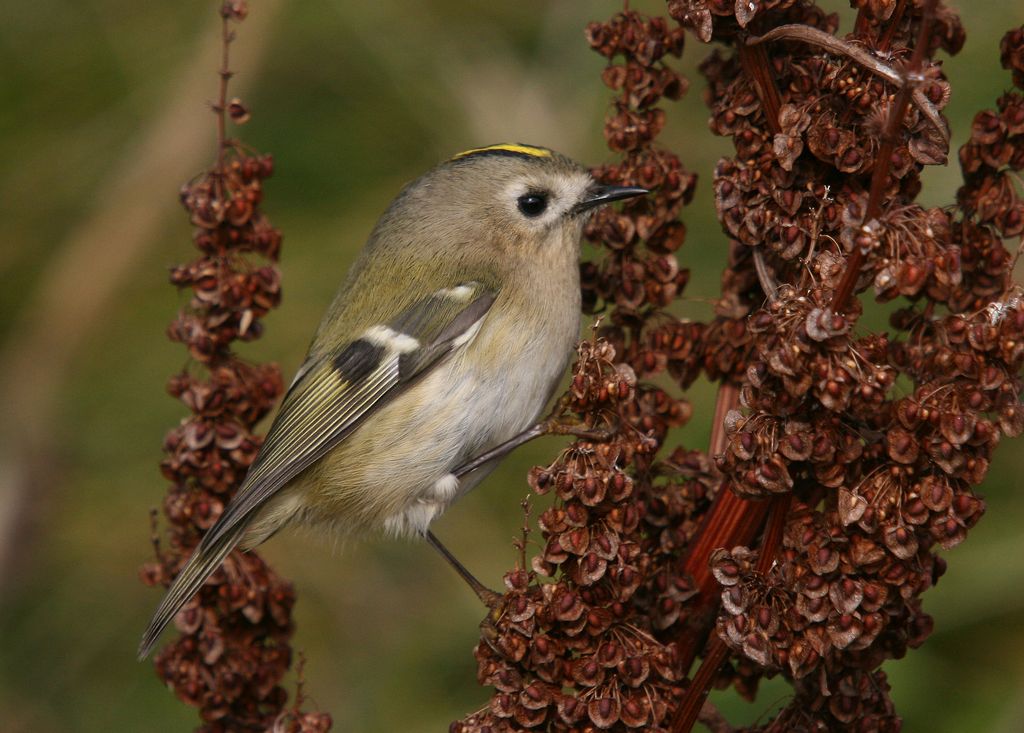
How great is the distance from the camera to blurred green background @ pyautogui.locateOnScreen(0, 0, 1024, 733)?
10.6 feet

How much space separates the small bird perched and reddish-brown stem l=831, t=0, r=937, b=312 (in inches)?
41.8

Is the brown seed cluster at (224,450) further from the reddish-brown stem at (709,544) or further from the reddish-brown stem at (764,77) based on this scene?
the reddish-brown stem at (764,77)

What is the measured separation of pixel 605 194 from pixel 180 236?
60.3 inches

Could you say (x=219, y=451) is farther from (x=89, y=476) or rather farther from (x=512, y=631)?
(x=89, y=476)

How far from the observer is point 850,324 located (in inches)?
69.8

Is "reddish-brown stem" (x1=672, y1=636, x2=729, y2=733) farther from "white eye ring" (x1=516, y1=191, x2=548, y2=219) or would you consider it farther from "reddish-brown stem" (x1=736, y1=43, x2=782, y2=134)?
"white eye ring" (x1=516, y1=191, x2=548, y2=219)

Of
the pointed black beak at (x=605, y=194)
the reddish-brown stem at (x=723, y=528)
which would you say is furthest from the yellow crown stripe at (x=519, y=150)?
the reddish-brown stem at (x=723, y=528)

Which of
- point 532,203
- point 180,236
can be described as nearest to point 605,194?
point 532,203

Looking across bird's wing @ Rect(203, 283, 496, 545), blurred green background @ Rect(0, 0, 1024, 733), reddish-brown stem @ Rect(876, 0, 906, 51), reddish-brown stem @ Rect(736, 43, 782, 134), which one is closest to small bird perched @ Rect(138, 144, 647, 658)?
bird's wing @ Rect(203, 283, 496, 545)

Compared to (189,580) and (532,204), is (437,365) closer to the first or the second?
(532,204)

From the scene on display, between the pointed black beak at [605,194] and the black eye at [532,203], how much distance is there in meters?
0.14

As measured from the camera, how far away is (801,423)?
1854 millimetres

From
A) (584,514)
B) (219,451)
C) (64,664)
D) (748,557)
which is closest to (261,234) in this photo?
(219,451)

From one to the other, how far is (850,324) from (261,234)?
122 cm
